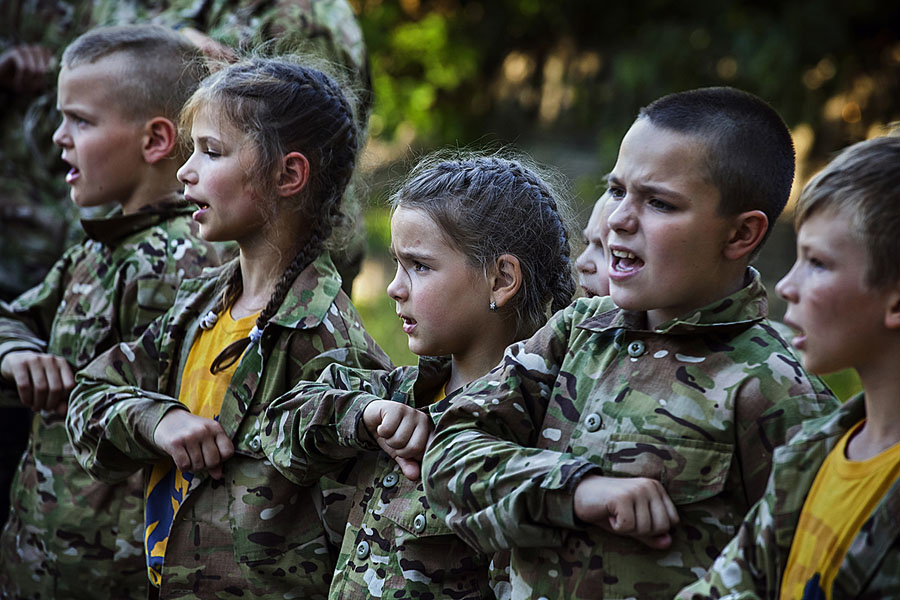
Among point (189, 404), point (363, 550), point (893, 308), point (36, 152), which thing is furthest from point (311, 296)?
point (36, 152)

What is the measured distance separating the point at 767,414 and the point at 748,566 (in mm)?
275

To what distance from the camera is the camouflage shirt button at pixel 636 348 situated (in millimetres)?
1984

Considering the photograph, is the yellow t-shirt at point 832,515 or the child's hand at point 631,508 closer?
the yellow t-shirt at point 832,515

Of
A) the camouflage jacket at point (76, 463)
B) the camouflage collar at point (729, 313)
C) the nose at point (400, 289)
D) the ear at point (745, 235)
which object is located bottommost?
the camouflage jacket at point (76, 463)

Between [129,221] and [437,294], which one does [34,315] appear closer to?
[129,221]

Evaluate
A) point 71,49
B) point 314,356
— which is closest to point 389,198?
point 314,356

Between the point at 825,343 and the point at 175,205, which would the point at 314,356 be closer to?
the point at 175,205

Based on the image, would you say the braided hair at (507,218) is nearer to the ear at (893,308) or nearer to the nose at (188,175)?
the nose at (188,175)

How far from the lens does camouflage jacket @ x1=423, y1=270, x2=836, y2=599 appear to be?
183 cm

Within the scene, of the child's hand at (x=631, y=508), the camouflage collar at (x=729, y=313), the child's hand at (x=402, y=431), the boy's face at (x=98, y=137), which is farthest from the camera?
the boy's face at (x=98, y=137)

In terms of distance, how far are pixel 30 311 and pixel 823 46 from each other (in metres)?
5.74

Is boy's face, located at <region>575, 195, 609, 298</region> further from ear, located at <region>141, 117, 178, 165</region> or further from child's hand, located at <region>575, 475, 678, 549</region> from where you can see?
ear, located at <region>141, 117, 178, 165</region>

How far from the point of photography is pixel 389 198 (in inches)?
101

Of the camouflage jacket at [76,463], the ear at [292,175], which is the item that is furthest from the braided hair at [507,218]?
the camouflage jacket at [76,463]
